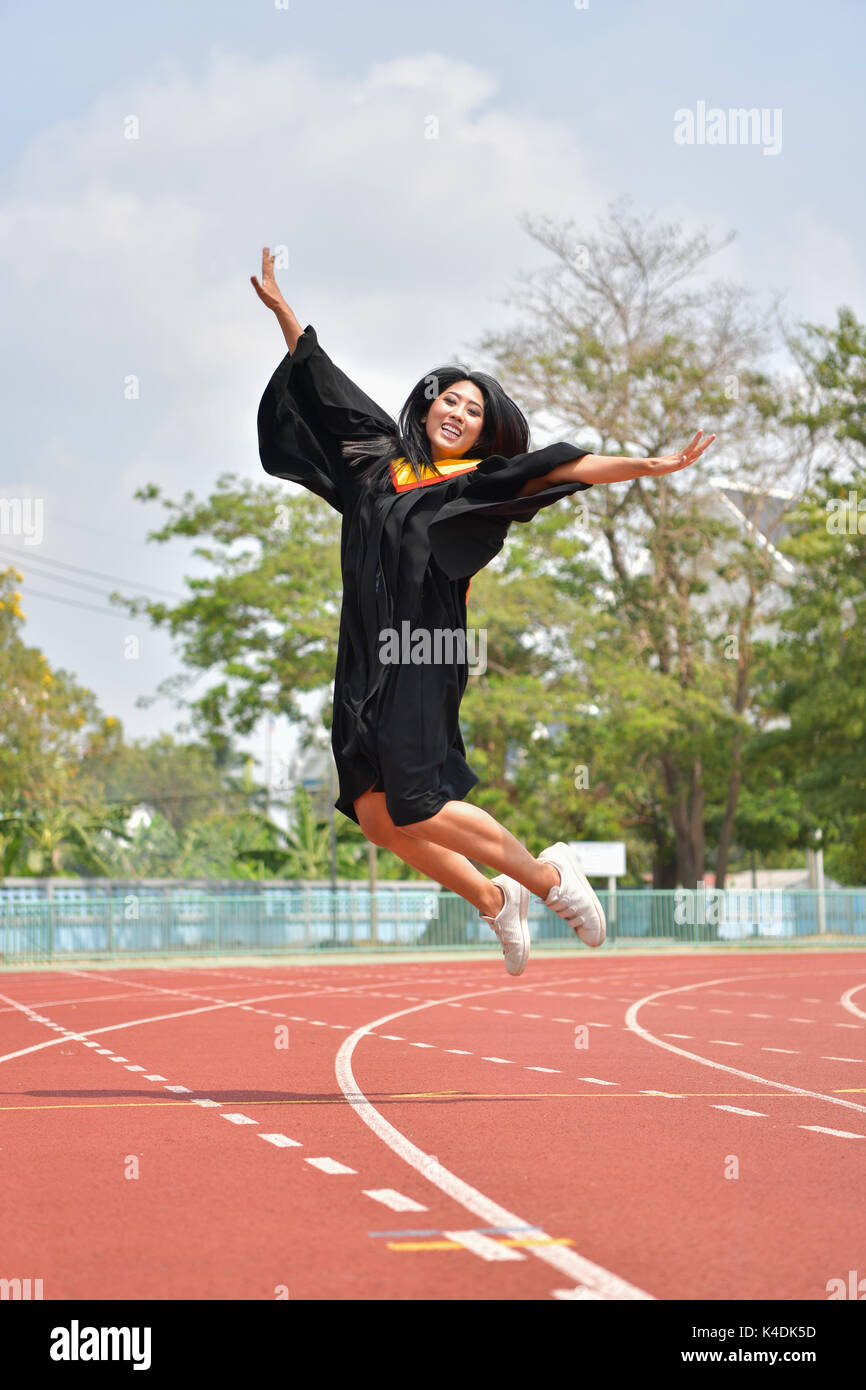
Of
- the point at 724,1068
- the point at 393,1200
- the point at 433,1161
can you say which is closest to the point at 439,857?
the point at 433,1161

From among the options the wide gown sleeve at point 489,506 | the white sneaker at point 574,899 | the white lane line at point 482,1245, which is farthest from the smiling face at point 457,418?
the white lane line at point 482,1245

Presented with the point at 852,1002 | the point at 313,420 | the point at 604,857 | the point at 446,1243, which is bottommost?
the point at 852,1002

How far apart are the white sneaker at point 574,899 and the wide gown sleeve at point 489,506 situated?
4.08 ft

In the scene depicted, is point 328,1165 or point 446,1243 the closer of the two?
point 446,1243

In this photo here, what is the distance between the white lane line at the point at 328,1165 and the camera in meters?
5.10

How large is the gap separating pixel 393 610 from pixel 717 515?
130 ft

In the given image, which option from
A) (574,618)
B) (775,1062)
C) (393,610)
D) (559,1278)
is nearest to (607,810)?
(574,618)

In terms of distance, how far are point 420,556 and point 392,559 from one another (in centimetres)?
13

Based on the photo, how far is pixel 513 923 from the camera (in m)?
6.58

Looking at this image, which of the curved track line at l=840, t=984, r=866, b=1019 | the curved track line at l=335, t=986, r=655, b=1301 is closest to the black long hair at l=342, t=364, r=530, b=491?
the curved track line at l=335, t=986, r=655, b=1301

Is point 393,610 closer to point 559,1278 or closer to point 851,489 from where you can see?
point 559,1278

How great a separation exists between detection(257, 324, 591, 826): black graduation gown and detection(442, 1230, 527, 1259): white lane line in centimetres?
226

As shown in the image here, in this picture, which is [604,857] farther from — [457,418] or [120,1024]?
[457,418]

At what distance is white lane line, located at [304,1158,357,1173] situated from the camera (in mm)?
5102
